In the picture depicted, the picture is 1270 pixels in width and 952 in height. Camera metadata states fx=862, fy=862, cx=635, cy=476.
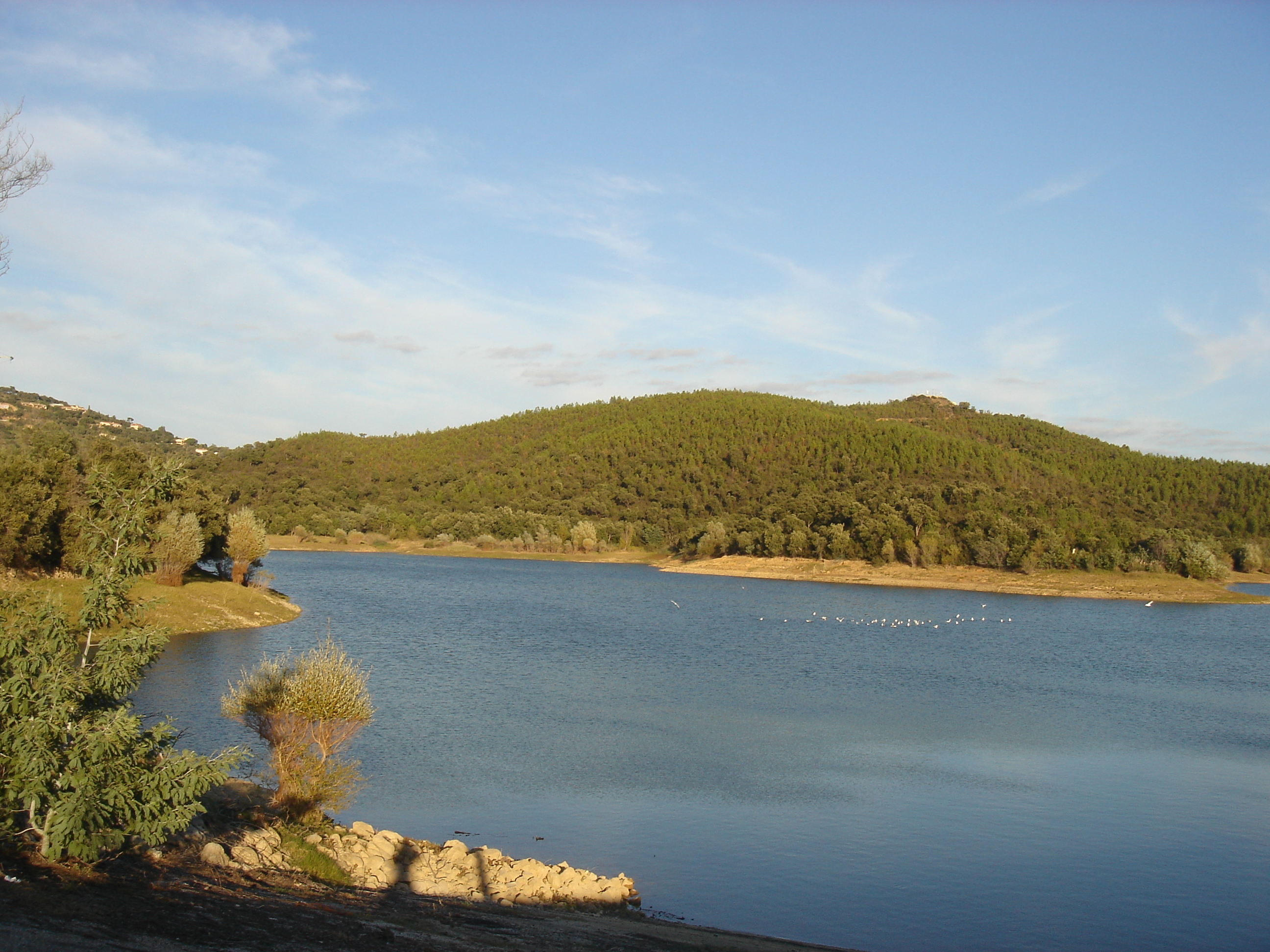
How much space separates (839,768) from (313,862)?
13.3 metres

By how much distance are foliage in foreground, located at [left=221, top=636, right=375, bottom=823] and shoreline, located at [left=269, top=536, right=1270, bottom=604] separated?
2996 inches

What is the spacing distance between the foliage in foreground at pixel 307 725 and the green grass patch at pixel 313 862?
4.52 feet

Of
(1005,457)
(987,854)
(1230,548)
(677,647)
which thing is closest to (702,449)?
(1005,457)

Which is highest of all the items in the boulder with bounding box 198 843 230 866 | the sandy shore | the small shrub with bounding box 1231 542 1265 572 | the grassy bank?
the small shrub with bounding box 1231 542 1265 572

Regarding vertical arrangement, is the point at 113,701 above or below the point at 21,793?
above

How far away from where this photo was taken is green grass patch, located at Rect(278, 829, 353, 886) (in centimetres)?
1262

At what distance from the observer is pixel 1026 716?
2936 cm

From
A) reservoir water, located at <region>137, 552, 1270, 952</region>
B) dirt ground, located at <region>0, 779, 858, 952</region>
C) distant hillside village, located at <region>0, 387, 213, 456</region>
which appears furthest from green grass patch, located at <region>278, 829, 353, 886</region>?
distant hillside village, located at <region>0, 387, 213, 456</region>

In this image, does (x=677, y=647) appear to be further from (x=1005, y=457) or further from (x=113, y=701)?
(x=1005, y=457)

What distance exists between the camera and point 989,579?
84.2 m

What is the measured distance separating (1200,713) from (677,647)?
841 inches

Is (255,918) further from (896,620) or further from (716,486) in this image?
(716,486)

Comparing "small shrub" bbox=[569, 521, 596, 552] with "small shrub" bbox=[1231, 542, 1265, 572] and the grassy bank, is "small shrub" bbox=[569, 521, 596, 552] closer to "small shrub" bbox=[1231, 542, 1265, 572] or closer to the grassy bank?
the grassy bank

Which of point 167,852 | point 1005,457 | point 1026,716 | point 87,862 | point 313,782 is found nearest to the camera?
point 87,862
